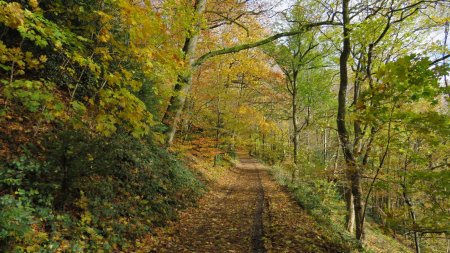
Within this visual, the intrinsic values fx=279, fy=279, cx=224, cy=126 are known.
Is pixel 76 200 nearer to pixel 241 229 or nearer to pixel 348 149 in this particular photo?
pixel 241 229

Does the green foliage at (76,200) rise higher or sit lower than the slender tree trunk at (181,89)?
lower

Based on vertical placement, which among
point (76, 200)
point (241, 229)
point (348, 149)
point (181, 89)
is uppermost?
point (181, 89)

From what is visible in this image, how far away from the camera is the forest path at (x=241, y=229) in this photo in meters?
6.28

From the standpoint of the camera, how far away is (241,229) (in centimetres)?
765

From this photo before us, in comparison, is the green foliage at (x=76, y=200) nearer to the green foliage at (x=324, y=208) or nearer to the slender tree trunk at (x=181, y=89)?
the slender tree trunk at (x=181, y=89)

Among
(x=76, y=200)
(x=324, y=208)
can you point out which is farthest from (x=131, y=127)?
(x=324, y=208)

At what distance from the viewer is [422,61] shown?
4.63 meters

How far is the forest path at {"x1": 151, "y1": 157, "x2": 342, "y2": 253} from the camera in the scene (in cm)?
628

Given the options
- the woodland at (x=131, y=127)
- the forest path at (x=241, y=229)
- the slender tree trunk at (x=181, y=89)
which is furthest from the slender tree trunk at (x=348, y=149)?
the slender tree trunk at (x=181, y=89)

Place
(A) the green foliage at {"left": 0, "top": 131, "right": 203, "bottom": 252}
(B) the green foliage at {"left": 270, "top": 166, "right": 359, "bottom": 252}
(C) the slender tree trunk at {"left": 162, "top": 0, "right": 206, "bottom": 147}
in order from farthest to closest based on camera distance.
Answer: (C) the slender tree trunk at {"left": 162, "top": 0, "right": 206, "bottom": 147}
(B) the green foliage at {"left": 270, "top": 166, "right": 359, "bottom": 252}
(A) the green foliage at {"left": 0, "top": 131, "right": 203, "bottom": 252}

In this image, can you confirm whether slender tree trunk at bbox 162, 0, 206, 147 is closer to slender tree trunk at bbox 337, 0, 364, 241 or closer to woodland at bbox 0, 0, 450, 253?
woodland at bbox 0, 0, 450, 253

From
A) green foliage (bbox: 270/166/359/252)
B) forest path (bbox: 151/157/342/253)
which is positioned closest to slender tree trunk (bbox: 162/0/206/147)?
forest path (bbox: 151/157/342/253)

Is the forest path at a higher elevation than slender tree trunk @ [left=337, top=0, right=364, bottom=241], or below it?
below

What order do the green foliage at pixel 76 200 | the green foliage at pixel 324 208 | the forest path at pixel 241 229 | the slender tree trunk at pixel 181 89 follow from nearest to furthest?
Answer: the green foliage at pixel 76 200
the forest path at pixel 241 229
the green foliage at pixel 324 208
the slender tree trunk at pixel 181 89
